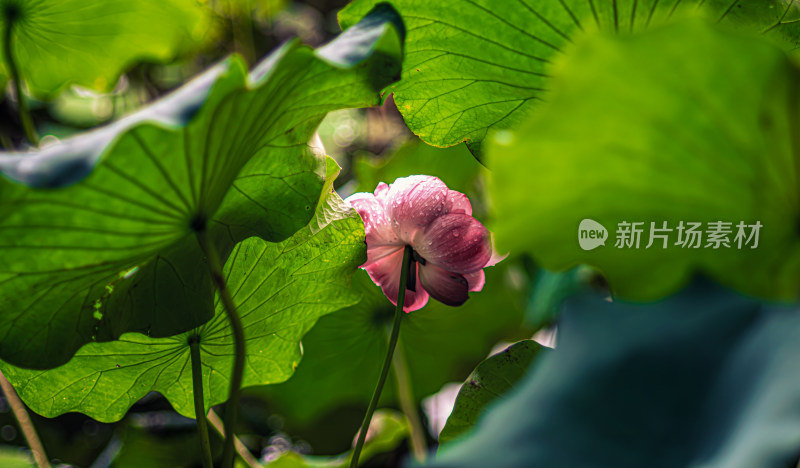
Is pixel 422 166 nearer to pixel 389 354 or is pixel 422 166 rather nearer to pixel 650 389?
pixel 389 354

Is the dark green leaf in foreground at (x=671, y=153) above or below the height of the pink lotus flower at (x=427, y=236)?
above

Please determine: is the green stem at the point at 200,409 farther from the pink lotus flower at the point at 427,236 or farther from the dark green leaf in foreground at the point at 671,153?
the dark green leaf in foreground at the point at 671,153

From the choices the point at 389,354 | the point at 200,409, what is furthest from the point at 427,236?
the point at 200,409

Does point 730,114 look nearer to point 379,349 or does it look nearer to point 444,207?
point 444,207

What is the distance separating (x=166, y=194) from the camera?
1.16 ft

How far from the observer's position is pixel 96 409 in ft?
1.69

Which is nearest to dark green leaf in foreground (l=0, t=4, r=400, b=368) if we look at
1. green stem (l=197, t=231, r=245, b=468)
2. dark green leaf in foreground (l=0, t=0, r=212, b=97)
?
green stem (l=197, t=231, r=245, b=468)

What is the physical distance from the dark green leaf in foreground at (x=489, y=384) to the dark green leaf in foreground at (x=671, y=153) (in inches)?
8.0

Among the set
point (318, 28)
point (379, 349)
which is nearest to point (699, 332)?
point (379, 349)

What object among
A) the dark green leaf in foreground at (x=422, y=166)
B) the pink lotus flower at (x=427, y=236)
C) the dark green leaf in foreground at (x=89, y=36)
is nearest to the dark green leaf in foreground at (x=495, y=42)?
the pink lotus flower at (x=427, y=236)

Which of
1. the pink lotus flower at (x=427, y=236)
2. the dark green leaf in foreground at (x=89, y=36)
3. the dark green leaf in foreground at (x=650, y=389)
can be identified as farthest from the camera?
the dark green leaf in foreground at (x=89, y=36)

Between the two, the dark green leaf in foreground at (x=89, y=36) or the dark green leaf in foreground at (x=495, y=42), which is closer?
the dark green leaf in foreground at (x=495, y=42)

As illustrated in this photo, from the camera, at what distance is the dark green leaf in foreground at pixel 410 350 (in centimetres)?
77

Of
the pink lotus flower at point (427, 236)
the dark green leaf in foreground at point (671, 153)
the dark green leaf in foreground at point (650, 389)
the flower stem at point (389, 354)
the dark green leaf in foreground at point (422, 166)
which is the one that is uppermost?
the dark green leaf in foreground at point (671, 153)
